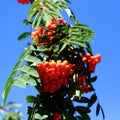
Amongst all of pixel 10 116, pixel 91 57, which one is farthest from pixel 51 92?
pixel 10 116

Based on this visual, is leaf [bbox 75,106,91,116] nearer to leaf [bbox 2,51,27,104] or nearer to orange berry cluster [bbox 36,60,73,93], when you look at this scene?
orange berry cluster [bbox 36,60,73,93]

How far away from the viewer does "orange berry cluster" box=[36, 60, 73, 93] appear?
2875mm

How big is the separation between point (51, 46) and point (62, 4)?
0.54 m

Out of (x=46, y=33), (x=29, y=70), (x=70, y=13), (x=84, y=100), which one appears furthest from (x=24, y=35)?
(x=84, y=100)

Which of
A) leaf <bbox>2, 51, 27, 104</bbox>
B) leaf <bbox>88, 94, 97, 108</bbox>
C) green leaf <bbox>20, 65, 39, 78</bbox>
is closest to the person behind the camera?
leaf <bbox>2, 51, 27, 104</bbox>

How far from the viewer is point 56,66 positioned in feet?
9.51

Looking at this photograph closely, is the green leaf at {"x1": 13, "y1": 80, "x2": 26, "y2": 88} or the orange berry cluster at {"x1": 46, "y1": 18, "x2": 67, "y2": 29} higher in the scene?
the orange berry cluster at {"x1": 46, "y1": 18, "x2": 67, "y2": 29}

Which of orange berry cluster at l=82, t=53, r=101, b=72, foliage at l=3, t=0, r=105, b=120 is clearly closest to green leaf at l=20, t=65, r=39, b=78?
foliage at l=3, t=0, r=105, b=120

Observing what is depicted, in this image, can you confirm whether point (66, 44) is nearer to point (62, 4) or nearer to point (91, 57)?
point (91, 57)

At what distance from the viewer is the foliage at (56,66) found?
2893 mm

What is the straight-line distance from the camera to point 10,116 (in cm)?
233

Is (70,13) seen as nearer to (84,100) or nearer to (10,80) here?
(84,100)

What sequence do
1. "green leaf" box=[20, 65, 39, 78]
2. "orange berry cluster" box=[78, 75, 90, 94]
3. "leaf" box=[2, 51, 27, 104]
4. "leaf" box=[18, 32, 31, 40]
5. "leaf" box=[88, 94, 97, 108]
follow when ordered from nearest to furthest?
1. "leaf" box=[2, 51, 27, 104]
2. "green leaf" box=[20, 65, 39, 78]
3. "orange berry cluster" box=[78, 75, 90, 94]
4. "leaf" box=[88, 94, 97, 108]
5. "leaf" box=[18, 32, 31, 40]

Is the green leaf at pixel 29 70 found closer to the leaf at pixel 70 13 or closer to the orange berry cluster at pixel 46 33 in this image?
the orange berry cluster at pixel 46 33
